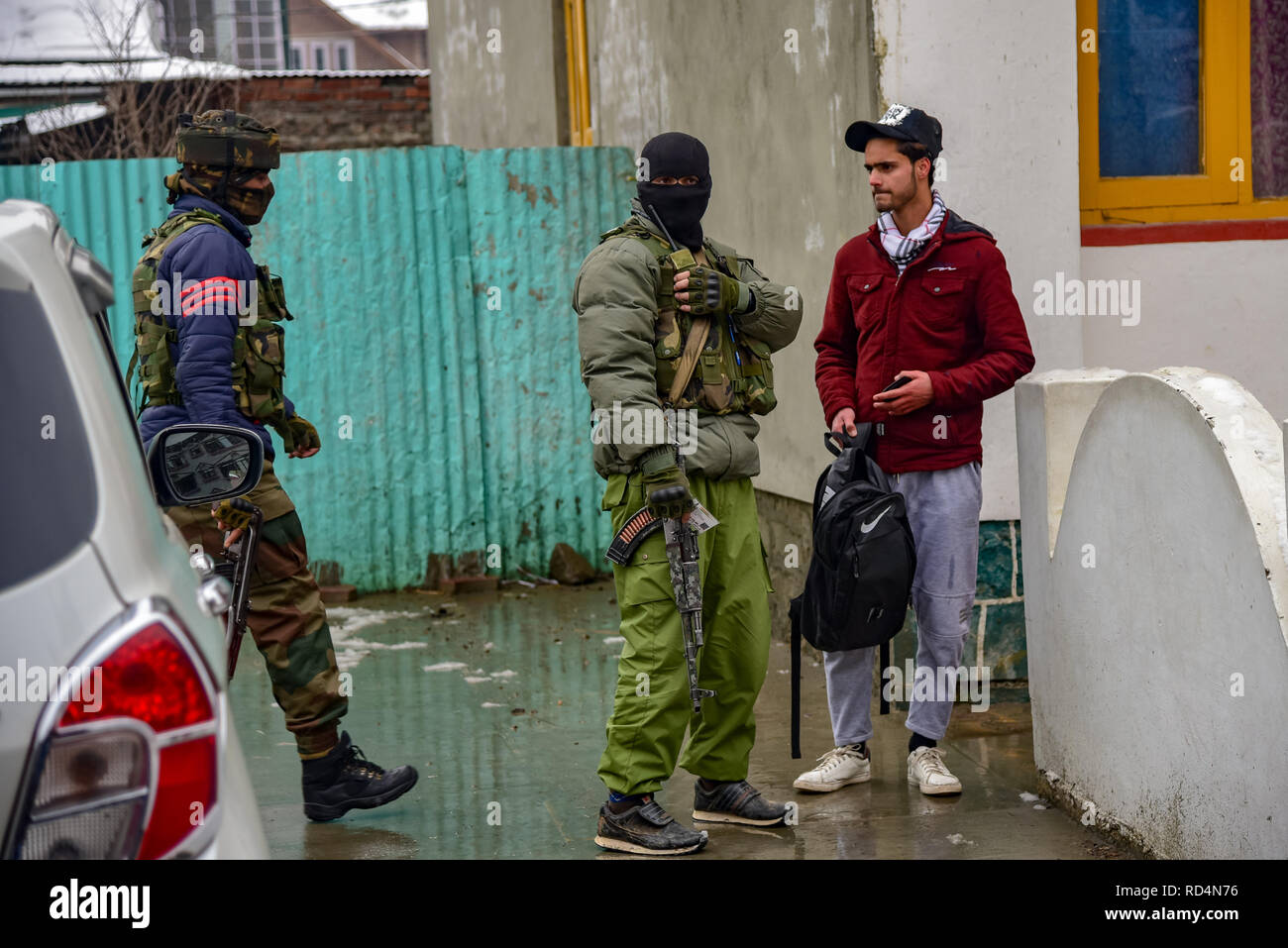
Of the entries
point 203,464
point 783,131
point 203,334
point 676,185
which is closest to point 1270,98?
point 783,131

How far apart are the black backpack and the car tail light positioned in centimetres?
295

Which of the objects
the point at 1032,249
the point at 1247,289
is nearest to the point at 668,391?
the point at 1032,249

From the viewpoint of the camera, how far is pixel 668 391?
4488 mm

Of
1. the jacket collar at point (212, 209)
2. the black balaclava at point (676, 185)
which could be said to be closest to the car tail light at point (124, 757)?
the black balaclava at point (676, 185)

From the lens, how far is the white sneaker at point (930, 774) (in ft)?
16.3

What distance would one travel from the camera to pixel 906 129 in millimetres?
4930

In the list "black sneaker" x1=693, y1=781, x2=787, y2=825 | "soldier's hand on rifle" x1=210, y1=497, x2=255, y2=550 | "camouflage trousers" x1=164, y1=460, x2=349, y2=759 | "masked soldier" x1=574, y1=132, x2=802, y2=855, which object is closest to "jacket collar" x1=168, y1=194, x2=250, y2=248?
"camouflage trousers" x1=164, y1=460, x2=349, y2=759

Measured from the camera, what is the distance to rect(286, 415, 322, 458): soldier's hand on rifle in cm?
514

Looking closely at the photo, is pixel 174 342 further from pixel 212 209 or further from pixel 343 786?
pixel 343 786

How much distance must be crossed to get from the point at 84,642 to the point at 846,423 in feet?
11.3

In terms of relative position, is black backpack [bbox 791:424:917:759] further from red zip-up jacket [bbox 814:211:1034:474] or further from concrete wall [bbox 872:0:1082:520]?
concrete wall [bbox 872:0:1082:520]
